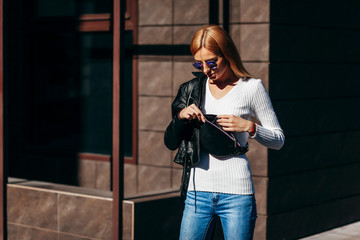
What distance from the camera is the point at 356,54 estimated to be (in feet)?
27.7

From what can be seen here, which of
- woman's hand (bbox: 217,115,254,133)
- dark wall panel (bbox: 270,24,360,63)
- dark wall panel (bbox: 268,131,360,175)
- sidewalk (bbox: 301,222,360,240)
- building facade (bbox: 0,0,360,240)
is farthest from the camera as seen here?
sidewalk (bbox: 301,222,360,240)

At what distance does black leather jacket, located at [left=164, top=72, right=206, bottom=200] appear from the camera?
3996 millimetres

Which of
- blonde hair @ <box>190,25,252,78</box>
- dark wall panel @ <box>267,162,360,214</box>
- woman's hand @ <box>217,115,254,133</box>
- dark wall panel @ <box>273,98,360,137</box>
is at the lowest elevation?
dark wall panel @ <box>267,162,360,214</box>

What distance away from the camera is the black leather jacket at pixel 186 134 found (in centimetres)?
400

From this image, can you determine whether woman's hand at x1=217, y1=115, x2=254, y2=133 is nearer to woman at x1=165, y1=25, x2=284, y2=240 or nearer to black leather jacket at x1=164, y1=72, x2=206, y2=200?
woman at x1=165, y1=25, x2=284, y2=240

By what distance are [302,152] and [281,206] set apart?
2.21 feet

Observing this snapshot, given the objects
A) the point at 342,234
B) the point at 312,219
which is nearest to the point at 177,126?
the point at 312,219

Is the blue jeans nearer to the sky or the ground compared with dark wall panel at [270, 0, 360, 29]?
nearer to the ground

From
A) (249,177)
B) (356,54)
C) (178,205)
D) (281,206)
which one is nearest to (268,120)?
(249,177)

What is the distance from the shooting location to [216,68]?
3945mm

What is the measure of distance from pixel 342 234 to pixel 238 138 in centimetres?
437

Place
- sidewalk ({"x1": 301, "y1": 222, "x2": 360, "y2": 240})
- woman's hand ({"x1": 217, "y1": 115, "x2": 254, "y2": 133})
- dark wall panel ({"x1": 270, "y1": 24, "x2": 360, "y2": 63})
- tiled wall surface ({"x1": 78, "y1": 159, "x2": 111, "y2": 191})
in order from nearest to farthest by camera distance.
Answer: woman's hand ({"x1": 217, "y1": 115, "x2": 254, "y2": 133}), dark wall panel ({"x1": 270, "y1": 24, "x2": 360, "y2": 63}), sidewalk ({"x1": 301, "y1": 222, "x2": 360, "y2": 240}), tiled wall surface ({"x1": 78, "y1": 159, "x2": 111, "y2": 191})

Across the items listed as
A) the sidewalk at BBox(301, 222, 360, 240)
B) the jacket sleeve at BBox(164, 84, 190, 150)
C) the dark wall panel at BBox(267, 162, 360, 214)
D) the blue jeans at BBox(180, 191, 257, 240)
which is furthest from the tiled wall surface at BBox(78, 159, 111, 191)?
the blue jeans at BBox(180, 191, 257, 240)

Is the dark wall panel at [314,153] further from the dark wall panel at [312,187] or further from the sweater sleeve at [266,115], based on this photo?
the sweater sleeve at [266,115]
